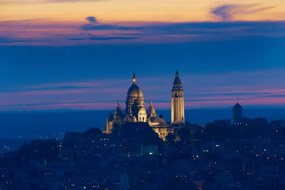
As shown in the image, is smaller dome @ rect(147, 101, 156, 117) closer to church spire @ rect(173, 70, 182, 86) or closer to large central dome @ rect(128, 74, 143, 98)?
large central dome @ rect(128, 74, 143, 98)

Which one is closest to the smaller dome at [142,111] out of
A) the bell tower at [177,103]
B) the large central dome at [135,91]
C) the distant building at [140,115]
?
the distant building at [140,115]

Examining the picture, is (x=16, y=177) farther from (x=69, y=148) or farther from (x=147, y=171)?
(x=69, y=148)

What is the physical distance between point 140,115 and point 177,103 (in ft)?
37.7

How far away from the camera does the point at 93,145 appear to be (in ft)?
477

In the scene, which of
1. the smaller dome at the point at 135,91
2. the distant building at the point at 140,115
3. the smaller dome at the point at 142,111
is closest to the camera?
the distant building at the point at 140,115

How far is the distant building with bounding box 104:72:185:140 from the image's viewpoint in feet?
525

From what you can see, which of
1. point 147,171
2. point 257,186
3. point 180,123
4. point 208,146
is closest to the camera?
point 257,186

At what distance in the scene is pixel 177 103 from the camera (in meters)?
174

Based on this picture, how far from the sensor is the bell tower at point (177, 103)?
555 feet

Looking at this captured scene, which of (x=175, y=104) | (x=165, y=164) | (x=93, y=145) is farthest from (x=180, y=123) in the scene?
(x=165, y=164)

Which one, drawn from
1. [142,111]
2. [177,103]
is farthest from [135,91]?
[177,103]

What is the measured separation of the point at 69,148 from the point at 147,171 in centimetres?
1997

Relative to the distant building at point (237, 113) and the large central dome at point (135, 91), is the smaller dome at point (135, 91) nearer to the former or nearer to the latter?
the large central dome at point (135, 91)

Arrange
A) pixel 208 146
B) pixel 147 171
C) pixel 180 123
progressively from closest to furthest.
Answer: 1. pixel 147 171
2. pixel 208 146
3. pixel 180 123
